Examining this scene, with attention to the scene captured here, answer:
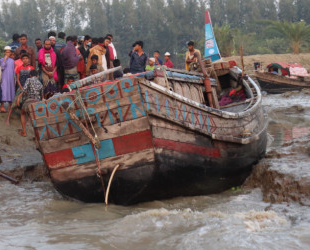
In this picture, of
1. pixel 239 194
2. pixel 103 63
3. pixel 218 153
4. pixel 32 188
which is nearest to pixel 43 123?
pixel 32 188

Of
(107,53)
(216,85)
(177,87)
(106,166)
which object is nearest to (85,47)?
(107,53)

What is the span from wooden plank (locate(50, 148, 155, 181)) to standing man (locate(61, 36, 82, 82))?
330 cm

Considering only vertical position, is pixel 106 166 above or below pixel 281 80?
above

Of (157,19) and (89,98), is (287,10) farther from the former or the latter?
(89,98)

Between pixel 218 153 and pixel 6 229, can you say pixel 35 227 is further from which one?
pixel 218 153

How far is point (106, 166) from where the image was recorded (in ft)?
18.2

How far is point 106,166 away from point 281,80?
16931 millimetres

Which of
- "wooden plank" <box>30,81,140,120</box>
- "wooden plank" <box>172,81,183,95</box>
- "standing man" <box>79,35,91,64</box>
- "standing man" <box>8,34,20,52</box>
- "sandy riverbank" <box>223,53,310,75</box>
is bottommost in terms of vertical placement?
"sandy riverbank" <box>223,53,310,75</box>

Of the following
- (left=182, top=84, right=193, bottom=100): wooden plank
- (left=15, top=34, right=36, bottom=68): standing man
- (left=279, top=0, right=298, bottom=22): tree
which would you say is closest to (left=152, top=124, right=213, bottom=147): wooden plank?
(left=182, top=84, right=193, bottom=100): wooden plank

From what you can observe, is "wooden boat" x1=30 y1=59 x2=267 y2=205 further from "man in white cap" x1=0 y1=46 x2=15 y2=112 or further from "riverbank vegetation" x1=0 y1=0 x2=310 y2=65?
"riverbank vegetation" x1=0 y1=0 x2=310 y2=65

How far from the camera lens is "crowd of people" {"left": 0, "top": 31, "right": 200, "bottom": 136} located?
8.42 meters

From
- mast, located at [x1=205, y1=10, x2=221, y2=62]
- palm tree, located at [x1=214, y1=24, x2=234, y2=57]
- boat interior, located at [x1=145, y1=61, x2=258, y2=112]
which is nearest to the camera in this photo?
boat interior, located at [x1=145, y1=61, x2=258, y2=112]

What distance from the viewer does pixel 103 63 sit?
8.85m

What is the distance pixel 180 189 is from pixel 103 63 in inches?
151
